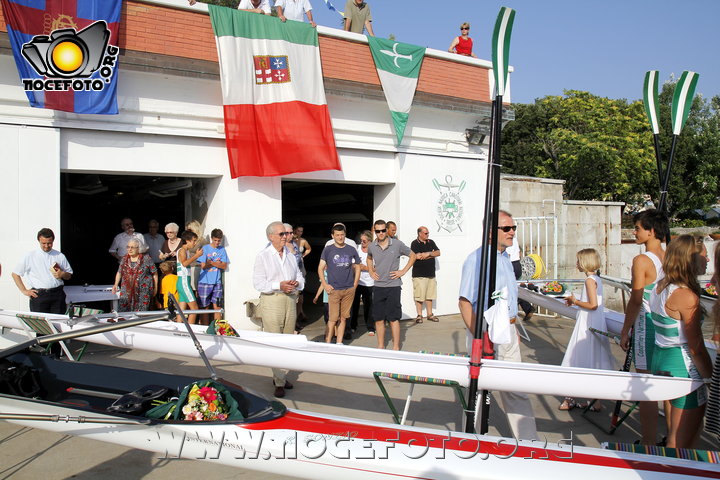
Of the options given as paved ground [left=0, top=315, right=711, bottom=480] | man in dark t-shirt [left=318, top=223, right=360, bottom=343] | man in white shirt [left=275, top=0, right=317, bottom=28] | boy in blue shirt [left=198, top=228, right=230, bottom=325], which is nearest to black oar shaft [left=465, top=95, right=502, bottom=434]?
paved ground [left=0, top=315, right=711, bottom=480]

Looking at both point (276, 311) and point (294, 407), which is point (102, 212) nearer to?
point (276, 311)

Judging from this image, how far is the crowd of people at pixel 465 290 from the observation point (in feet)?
12.0

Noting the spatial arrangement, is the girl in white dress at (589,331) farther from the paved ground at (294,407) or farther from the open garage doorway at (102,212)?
the open garage doorway at (102,212)

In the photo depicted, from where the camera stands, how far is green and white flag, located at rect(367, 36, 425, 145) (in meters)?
9.72

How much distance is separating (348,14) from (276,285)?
6.85 m

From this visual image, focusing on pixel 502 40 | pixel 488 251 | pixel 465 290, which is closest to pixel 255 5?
pixel 502 40

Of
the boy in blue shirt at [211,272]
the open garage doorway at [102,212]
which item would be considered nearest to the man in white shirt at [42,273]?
the boy in blue shirt at [211,272]

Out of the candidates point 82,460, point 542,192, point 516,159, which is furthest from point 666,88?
point 82,460

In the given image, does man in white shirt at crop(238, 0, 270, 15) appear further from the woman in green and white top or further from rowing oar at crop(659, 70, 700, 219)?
the woman in green and white top

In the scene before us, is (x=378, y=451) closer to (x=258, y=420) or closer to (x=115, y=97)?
(x=258, y=420)

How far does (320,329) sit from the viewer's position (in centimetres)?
934

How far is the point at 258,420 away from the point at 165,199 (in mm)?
10371

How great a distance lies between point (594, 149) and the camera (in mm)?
27656

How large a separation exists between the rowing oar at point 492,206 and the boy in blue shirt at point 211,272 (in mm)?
5188
